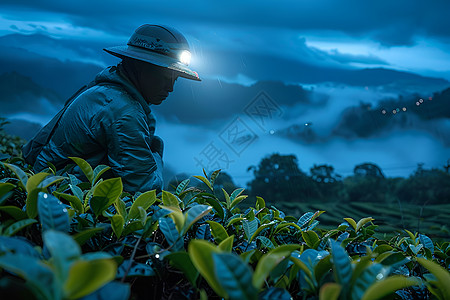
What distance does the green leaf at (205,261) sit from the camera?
48cm

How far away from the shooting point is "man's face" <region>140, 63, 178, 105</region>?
224 centimetres

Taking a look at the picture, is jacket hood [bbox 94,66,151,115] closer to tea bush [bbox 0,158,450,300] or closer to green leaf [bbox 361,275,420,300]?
tea bush [bbox 0,158,450,300]

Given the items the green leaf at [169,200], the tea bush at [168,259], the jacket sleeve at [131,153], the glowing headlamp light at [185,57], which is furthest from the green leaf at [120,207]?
the glowing headlamp light at [185,57]

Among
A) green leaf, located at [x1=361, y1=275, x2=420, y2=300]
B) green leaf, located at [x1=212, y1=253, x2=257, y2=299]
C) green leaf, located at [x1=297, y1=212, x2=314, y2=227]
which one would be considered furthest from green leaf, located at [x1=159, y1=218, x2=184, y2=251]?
green leaf, located at [x1=297, y1=212, x2=314, y2=227]

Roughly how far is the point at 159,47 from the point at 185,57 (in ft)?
0.61

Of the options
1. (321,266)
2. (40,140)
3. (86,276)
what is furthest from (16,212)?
(40,140)

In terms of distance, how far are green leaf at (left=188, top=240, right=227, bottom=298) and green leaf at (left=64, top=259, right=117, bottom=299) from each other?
114 mm

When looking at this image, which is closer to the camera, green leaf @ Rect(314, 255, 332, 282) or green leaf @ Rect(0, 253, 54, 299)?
green leaf @ Rect(0, 253, 54, 299)

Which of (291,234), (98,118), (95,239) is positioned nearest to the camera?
(95,239)

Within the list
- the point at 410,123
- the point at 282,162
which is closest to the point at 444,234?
the point at 282,162

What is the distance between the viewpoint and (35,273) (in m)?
0.42

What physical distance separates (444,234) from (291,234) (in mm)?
3839

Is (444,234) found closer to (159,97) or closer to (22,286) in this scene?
(159,97)

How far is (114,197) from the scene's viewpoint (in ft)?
2.52
